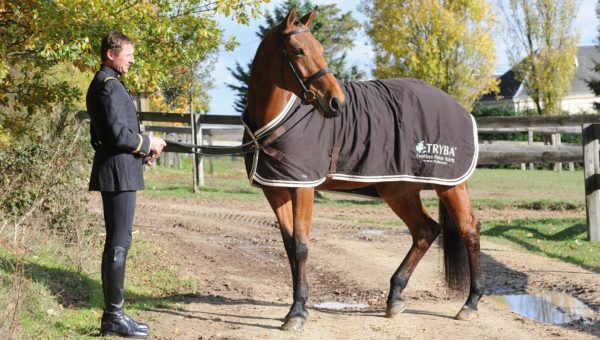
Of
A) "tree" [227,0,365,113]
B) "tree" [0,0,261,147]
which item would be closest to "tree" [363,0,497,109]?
"tree" [227,0,365,113]

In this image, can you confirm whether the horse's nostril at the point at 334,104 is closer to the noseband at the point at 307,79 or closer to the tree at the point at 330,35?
the noseband at the point at 307,79

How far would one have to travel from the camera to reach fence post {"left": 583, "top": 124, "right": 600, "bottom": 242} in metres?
10.4

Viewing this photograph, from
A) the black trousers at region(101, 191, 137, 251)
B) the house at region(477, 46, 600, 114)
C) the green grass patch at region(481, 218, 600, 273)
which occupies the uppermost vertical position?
the house at region(477, 46, 600, 114)

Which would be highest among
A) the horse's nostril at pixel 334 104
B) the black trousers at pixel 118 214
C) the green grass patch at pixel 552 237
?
the horse's nostril at pixel 334 104

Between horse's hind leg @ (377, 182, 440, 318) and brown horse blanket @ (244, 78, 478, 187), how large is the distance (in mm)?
398

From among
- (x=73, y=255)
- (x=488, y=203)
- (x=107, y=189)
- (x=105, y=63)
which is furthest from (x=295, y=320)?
(x=488, y=203)

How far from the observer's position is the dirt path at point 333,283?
588 centimetres

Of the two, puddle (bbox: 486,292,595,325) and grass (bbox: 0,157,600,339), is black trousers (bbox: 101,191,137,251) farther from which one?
puddle (bbox: 486,292,595,325)

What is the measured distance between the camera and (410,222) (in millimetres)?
7188

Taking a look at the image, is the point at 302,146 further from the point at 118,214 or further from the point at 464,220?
the point at 464,220

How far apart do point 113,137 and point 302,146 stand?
1533mm

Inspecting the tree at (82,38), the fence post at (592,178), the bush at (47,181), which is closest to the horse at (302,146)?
the tree at (82,38)

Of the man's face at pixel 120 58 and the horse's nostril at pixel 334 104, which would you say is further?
the horse's nostril at pixel 334 104

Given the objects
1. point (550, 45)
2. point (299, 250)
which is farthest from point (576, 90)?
point (299, 250)
